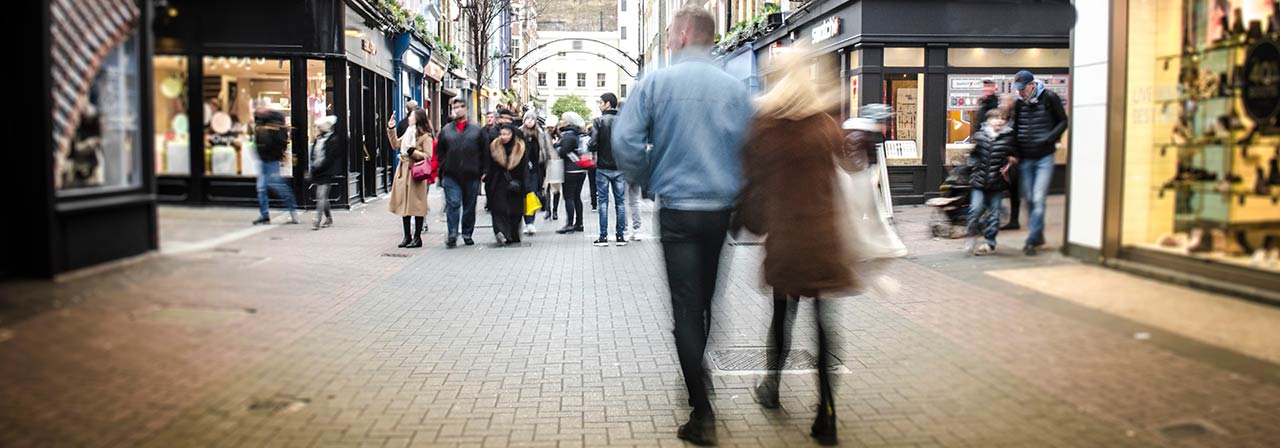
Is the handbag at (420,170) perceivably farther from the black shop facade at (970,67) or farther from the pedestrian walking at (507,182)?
the black shop facade at (970,67)

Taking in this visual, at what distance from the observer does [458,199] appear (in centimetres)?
1095

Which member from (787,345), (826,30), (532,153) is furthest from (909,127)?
(826,30)

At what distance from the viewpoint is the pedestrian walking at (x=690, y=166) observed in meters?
3.57

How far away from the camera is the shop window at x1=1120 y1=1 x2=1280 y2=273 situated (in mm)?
1979

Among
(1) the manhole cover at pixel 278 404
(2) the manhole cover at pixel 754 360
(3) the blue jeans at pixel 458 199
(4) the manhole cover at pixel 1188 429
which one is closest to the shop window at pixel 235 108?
(1) the manhole cover at pixel 278 404

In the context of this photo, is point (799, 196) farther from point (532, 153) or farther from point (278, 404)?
point (532, 153)

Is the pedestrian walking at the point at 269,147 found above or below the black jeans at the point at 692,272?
above

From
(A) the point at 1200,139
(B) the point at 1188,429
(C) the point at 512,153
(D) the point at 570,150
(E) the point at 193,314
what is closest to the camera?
(E) the point at 193,314

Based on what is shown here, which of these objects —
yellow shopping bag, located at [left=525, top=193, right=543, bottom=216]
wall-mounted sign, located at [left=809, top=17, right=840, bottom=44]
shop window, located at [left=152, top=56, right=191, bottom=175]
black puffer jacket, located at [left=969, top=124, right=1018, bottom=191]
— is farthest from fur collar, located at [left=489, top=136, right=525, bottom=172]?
shop window, located at [left=152, top=56, right=191, bottom=175]

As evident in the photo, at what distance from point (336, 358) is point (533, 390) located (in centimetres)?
233

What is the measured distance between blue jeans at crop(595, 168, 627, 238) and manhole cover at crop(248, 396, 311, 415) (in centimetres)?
951

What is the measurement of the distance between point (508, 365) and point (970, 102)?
9.37 ft

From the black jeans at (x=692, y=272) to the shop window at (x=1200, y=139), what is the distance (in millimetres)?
1589

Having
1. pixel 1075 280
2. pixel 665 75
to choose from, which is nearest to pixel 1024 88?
pixel 1075 280
